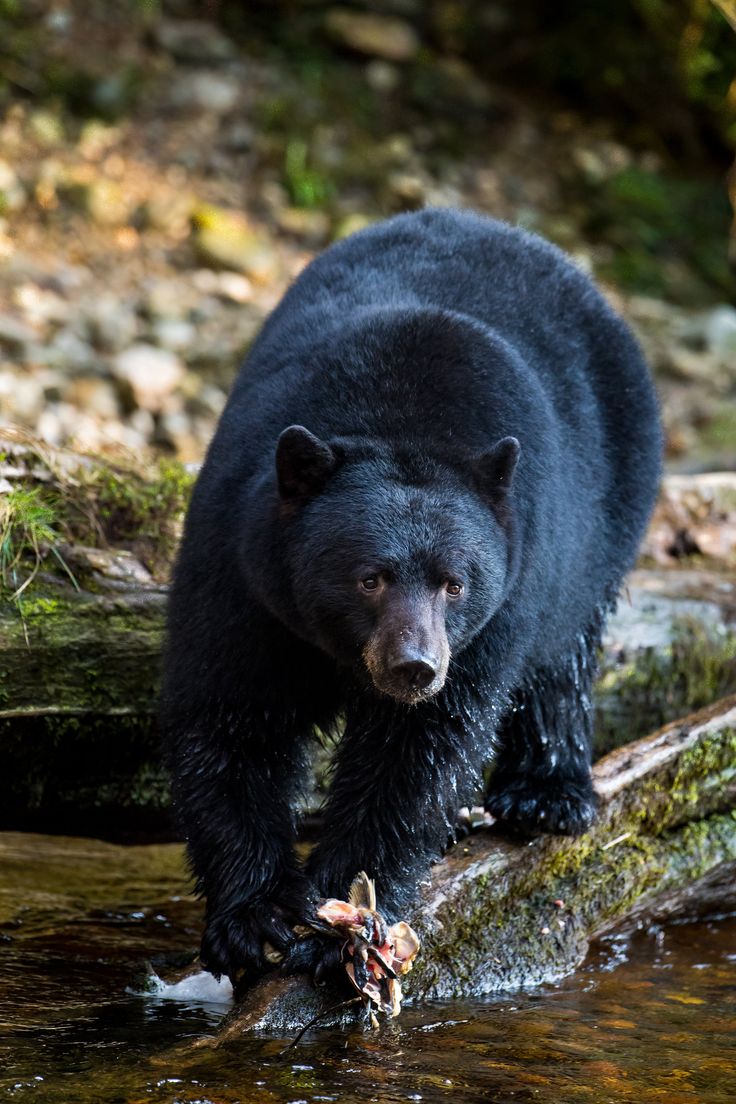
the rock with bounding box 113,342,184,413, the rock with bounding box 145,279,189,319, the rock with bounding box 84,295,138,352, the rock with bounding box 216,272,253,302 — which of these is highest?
the rock with bounding box 216,272,253,302

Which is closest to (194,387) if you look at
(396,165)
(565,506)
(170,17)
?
(396,165)

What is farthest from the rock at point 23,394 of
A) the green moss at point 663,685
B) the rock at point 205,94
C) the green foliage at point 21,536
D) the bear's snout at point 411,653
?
the bear's snout at point 411,653

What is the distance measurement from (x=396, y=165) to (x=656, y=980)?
1333 centimetres

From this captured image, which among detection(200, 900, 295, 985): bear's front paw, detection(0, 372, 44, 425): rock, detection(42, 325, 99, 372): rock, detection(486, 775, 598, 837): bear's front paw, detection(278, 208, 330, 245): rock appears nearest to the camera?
detection(200, 900, 295, 985): bear's front paw

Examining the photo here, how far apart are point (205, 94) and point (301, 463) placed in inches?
540

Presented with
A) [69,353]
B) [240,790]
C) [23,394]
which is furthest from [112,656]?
[69,353]

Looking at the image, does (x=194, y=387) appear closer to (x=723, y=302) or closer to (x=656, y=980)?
(x=723, y=302)

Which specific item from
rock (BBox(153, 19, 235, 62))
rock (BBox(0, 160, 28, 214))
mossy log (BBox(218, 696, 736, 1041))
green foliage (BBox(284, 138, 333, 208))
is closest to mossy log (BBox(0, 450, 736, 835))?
mossy log (BBox(218, 696, 736, 1041))

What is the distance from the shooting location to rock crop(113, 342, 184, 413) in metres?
13.8

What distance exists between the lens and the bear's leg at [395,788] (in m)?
5.17

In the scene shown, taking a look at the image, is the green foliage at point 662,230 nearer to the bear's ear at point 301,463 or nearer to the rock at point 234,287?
the rock at point 234,287

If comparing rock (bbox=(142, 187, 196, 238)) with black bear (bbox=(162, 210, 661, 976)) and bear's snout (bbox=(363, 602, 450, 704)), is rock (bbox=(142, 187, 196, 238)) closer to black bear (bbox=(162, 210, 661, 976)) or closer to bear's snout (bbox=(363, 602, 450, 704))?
black bear (bbox=(162, 210, 661, 976))

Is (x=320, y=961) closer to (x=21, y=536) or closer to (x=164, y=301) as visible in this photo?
(x=21, y=536)

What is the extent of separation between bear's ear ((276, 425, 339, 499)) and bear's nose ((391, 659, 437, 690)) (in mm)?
699
